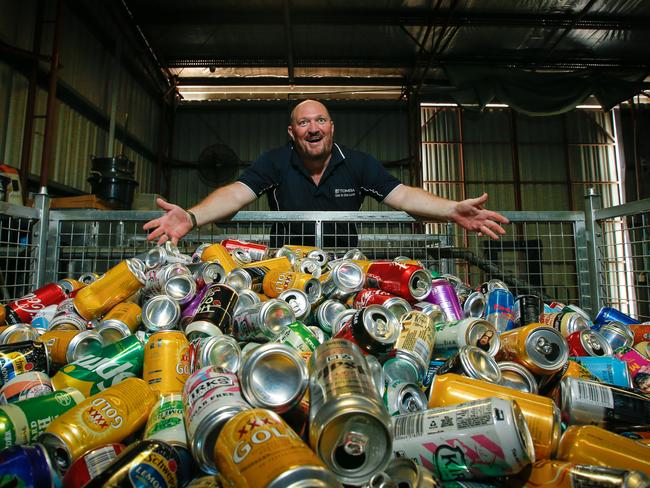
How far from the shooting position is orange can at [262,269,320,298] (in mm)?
1576

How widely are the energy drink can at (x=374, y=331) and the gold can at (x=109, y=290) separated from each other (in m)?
0.93

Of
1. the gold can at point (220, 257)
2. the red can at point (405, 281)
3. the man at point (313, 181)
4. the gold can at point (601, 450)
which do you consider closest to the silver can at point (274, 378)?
the gold can at point (601, 450)

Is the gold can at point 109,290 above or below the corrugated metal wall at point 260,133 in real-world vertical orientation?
below

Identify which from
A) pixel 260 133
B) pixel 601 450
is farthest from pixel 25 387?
pixel 260 133

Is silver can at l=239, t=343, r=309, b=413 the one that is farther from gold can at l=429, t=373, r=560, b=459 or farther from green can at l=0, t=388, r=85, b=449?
green can at l=0, t=388, r=85, b=449

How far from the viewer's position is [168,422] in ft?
2.61

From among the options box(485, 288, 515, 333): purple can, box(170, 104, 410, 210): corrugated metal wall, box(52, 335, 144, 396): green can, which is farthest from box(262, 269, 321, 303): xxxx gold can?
box(170, 104, 410, 210): corrugated metal wall

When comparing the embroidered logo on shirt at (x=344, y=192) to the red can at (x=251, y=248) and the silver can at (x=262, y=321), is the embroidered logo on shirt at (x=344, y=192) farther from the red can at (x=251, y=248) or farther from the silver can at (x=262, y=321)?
the silver can at (x=262, y=321)

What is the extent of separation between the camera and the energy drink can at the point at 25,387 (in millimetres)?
934

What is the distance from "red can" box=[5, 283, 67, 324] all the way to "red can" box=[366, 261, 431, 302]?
144cm

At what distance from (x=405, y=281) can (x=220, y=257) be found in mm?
826

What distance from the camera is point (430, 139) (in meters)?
9.73

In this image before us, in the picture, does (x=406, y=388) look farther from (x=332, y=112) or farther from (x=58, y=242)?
(x=332, y=112)

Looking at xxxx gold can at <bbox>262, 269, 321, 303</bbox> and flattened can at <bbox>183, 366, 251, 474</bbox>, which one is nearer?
flattened can at <bbox>183, 366, 251, 474</bbox>
